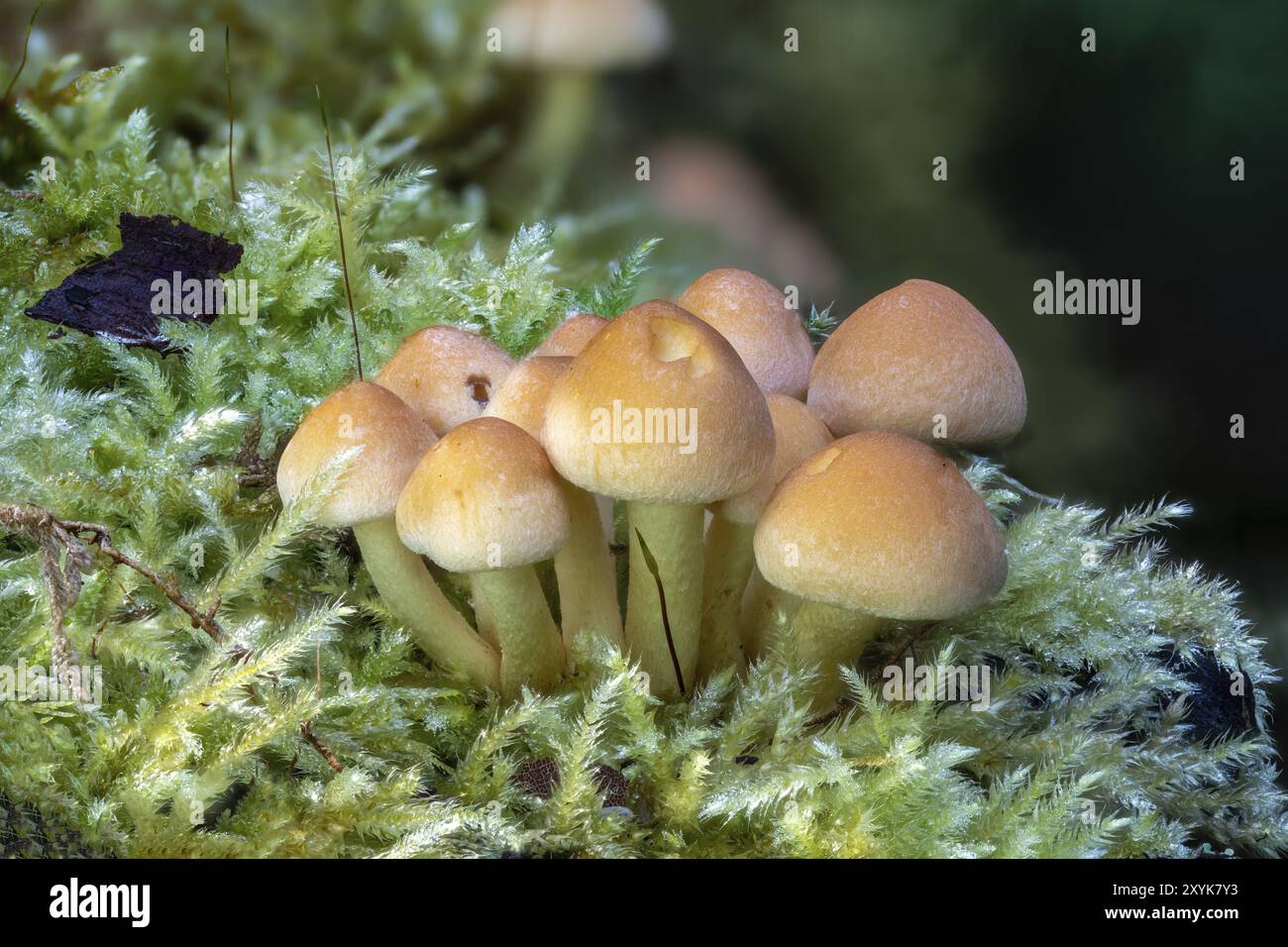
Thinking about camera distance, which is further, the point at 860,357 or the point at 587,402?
the point at 860,357

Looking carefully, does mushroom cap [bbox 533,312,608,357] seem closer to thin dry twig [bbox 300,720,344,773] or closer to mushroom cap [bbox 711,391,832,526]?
mushroom cap [bbox 711,391,832,526]

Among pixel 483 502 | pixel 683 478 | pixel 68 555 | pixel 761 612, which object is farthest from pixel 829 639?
pixel 68 555

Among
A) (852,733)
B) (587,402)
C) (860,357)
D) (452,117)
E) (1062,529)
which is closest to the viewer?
(587,402)

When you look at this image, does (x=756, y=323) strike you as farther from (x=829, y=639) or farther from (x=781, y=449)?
(x=829, y=639)

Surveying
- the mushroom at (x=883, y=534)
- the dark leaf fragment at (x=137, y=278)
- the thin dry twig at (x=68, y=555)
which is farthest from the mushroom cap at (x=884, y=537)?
the dark leaf fragment at (x=137, y=278)

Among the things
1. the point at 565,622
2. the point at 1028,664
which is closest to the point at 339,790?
the point at 565,622

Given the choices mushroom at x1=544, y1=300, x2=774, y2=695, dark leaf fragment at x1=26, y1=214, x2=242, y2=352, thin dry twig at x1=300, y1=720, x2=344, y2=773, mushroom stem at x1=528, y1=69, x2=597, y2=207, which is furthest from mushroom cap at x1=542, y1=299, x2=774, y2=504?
mushroom stem at x1=528, y1=69, x2=597, y2=207

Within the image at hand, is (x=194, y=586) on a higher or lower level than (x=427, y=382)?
lower

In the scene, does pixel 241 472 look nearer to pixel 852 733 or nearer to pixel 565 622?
pixel 565 622
